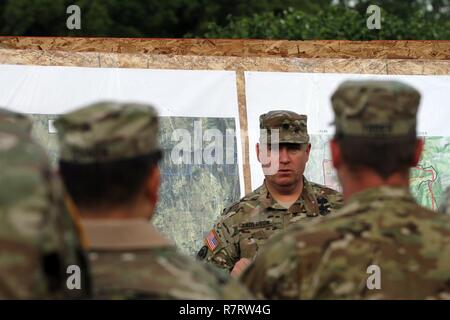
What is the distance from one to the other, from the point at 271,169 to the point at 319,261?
15.9 feet

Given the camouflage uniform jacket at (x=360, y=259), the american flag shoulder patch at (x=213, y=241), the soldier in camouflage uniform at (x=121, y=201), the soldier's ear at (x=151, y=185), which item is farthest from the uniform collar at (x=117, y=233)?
the american flag shoulder patch at (x=213, y=241)

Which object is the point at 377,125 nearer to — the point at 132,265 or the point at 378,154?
the point at 378,154

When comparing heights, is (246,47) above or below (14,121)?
above

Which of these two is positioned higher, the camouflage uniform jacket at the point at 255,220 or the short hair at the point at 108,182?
the short hair at the point at 108,182

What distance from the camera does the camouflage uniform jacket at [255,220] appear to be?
941 centimetres

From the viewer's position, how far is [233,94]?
1344 centimetres

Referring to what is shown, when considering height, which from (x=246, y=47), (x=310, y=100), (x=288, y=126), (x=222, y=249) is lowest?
(x=222, y=249)

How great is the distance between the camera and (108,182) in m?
4.39

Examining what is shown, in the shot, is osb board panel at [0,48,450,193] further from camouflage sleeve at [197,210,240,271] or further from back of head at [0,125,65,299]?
back of head at [0,125,65,299]

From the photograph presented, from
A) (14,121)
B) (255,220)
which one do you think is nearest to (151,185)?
(14,121)

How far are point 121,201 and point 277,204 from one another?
5.36m

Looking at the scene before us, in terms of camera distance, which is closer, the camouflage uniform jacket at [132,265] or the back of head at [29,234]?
the back of head at [29,234]

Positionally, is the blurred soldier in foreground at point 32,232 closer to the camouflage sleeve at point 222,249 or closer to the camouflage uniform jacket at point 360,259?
the camouflage uniform jacket at point 360,259

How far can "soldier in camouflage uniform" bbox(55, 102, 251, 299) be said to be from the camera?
437 cm
